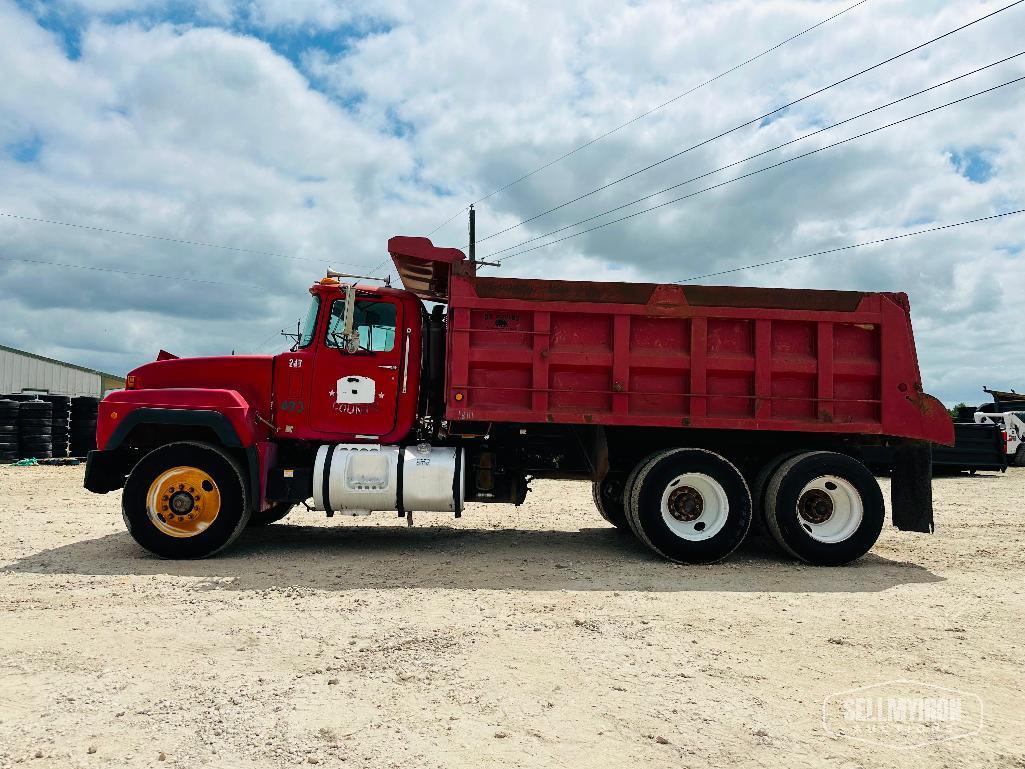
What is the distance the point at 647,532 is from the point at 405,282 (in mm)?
4024

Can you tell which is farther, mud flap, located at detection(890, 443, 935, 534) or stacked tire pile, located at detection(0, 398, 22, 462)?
stacked tire pile, located at detection(0, 398, 22, 462)

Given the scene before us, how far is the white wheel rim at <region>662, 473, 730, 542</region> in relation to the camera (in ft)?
23.6

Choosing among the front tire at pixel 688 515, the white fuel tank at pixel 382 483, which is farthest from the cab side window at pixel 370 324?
the front tire at pixel 688 515

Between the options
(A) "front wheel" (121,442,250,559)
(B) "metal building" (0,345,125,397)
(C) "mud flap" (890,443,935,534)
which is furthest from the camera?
(B) "metal building" (0,345,125,397)

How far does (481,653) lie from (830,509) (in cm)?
475

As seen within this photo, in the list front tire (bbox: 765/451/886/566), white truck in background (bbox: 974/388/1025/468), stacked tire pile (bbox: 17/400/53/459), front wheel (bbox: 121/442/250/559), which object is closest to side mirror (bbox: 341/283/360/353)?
front wheel (bbox: 121/442/250/559)

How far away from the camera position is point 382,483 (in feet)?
24.5

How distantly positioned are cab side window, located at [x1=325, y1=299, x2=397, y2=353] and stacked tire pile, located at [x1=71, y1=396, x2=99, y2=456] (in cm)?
1567

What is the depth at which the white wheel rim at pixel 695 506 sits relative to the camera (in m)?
7.20

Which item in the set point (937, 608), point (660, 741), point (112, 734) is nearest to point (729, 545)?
point (937, 608)

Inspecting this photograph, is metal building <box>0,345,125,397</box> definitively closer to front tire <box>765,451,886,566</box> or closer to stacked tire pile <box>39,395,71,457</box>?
stacked tire pile <box>39,395,71,457</box>

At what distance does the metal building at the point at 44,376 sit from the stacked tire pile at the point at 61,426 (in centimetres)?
1188

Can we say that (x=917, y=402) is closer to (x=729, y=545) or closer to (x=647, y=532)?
(x=729, y=545)

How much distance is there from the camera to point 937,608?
5.60 m
